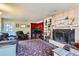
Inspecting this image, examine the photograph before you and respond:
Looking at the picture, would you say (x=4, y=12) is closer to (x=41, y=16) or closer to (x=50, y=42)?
(x=41, y=16)

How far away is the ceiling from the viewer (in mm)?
2242

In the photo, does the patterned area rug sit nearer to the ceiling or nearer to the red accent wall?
the red accent wall

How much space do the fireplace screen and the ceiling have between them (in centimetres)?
44

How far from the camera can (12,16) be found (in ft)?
7.88

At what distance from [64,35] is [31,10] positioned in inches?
35.2

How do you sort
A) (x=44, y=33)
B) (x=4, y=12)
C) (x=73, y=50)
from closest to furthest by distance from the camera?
(x=73, y=50), (x=4, y=12), (x=44, y=33)

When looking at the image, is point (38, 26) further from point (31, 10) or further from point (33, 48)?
point (33, 48)

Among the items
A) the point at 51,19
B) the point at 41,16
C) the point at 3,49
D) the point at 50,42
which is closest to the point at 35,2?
the point at 41,16

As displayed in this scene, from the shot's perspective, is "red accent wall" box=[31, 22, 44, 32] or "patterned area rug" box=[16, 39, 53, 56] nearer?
"patterned area rug" box=[16, 39, 53, 56]

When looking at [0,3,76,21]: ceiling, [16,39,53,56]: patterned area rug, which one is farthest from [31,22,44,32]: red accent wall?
[16,39,53,56]: patterned area rug

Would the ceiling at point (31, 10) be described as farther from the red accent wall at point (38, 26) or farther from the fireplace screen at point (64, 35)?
the fireplace screen at point (64, 35)

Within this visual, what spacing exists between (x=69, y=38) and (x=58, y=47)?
0.97 ft

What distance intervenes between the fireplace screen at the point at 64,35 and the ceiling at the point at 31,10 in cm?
44

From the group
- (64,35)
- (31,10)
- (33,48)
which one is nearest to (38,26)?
(31,10)
